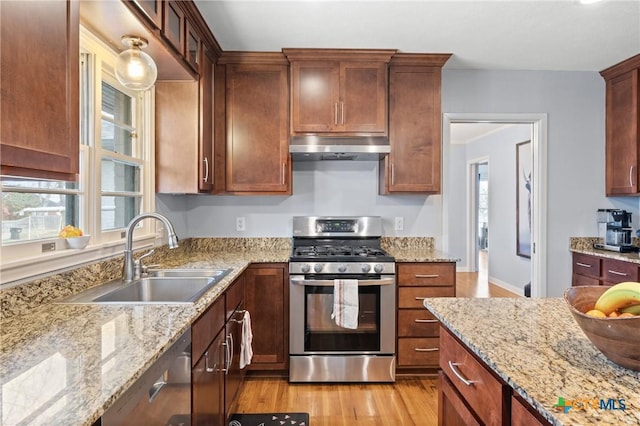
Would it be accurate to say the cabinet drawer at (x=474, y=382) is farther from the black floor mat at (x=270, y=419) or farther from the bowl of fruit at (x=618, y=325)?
the black floor mat at (x=270, y=419)

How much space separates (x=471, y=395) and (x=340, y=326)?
1.63 m

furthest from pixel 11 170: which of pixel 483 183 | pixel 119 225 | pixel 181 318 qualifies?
pixel 483 183

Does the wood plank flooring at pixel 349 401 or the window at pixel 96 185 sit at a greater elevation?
the window at pixel 96 185

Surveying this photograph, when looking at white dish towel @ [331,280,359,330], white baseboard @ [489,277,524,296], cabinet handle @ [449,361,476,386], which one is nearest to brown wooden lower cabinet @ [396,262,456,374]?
white dish towel @ [331,280,359,330]

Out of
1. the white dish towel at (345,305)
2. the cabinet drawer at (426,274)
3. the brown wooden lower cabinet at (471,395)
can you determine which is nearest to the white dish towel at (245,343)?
the white dish towel at (345,305)

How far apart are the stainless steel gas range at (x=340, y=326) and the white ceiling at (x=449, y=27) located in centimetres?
159

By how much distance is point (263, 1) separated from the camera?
7.22ft

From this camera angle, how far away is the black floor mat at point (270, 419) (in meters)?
2.23

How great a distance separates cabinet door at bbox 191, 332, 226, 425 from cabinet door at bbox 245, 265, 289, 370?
2.56 feet

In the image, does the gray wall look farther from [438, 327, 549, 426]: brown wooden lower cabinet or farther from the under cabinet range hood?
[438, 327, 549, 426]: brown wooden lower cabinet

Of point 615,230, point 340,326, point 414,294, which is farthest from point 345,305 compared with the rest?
point 615,230

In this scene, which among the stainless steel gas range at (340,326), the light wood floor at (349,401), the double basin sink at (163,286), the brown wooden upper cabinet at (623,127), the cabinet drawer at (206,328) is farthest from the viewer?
the brown wooden upper cabinet at (623,127)

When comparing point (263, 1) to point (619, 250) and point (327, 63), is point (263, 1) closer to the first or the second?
point (327, 63)

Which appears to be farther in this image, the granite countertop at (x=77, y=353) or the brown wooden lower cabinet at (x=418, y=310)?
the brown wooden lower cabinet at (x=418, y=310)
